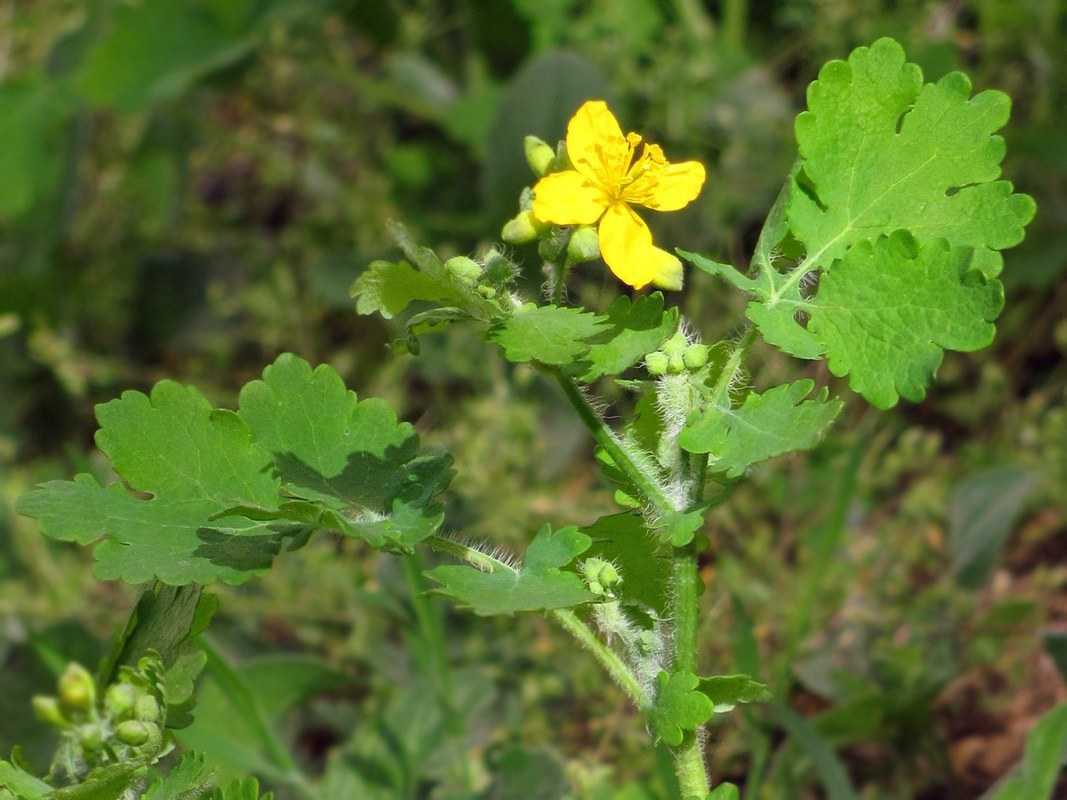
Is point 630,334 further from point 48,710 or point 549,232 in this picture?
point 48,710

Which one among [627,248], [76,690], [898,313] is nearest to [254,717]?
[76,690]

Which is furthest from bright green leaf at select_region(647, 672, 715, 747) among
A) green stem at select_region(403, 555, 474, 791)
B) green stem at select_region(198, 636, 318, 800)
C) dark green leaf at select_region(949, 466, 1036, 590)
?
dark green leaf at select_region(949, 466, 1036, 590)

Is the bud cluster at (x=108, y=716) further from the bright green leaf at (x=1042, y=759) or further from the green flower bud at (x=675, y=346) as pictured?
the bright green leaf at (x=1042, y=759)

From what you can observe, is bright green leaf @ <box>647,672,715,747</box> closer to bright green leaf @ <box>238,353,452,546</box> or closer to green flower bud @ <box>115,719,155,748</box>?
bright green leaf @ <box>238,353,452,546</box>

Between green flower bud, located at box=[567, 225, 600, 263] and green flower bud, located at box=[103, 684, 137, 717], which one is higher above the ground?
green flower bud, located at box=[567, 225, 600, 263]

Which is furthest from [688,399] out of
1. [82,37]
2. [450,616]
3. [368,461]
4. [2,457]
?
[82,37]
